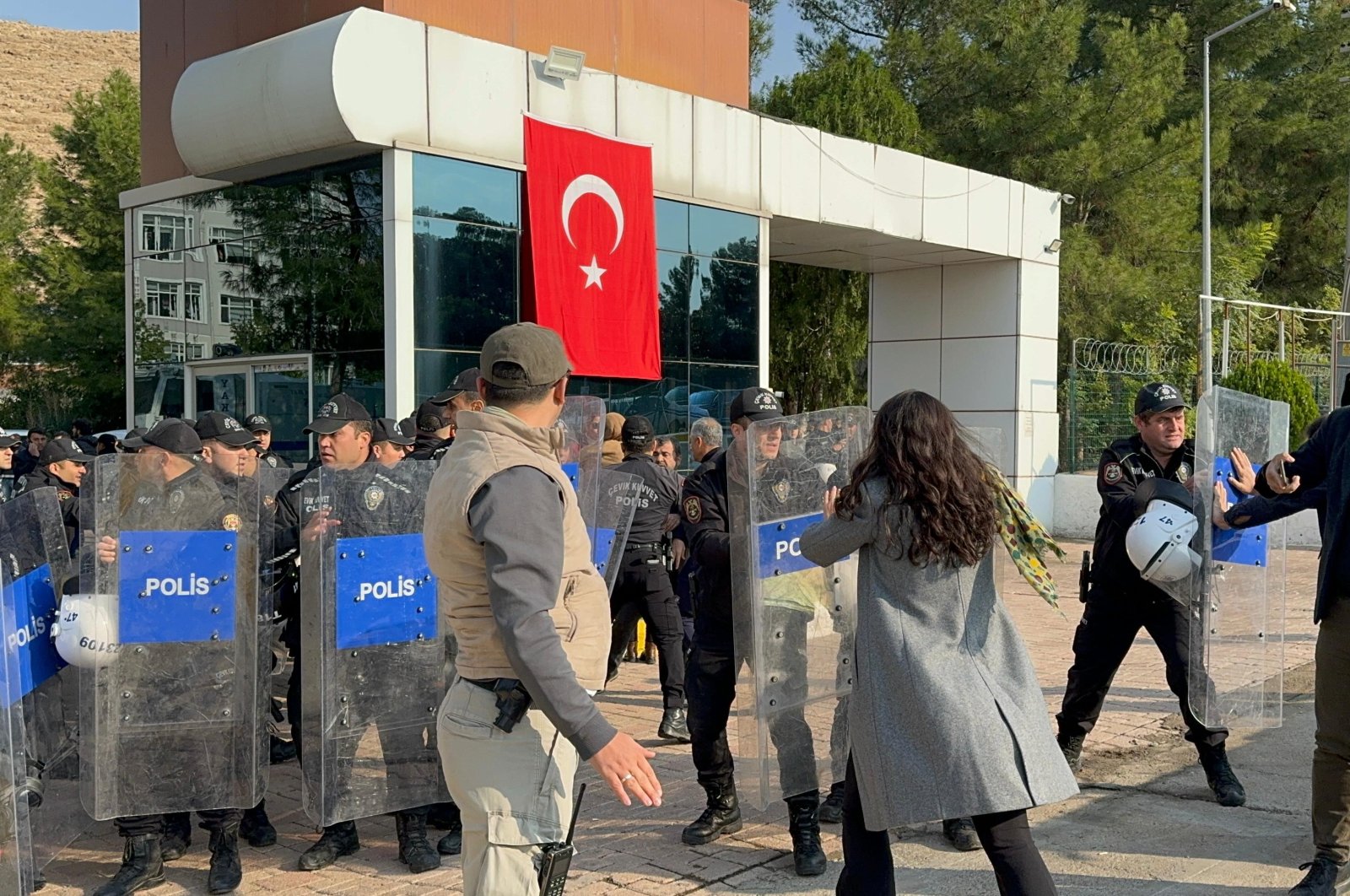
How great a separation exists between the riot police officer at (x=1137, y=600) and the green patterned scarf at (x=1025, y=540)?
0.67m

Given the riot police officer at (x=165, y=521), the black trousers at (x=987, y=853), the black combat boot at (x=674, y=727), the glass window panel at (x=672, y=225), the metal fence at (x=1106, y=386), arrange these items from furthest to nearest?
the metal fence at (x=1106, y=386)
the glass window panel at (x=672, y=225)
the black combat boot at (x=674, y=727)
the riot police officer at (x=165, y=521)
the black trousers at (x=987, y=853)

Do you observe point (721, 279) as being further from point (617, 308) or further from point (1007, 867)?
point (1007, 867)

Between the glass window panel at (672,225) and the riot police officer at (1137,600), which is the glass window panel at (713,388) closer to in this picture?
the glass window panel at (672,225)

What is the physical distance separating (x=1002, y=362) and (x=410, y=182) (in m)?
10.6

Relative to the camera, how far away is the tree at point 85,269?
29.1 m

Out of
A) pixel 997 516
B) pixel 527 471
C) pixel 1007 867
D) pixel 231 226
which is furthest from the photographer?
pixel 231 226

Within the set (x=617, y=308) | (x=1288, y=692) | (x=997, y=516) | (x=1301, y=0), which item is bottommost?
(x=1288, y=692)

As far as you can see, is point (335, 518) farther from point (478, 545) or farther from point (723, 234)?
point (723, 234)

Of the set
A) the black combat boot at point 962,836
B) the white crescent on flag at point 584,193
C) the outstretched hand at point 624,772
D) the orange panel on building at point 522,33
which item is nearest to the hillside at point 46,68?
the orange panel on building at point 522,33

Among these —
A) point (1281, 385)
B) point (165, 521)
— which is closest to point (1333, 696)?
point (165, 521)

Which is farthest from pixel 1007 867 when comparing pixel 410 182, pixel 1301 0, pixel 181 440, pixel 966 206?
pixel 1301 0

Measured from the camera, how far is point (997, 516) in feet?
11.2

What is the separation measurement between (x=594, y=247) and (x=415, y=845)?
8.61 metres

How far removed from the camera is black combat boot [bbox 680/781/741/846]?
4957 mm
